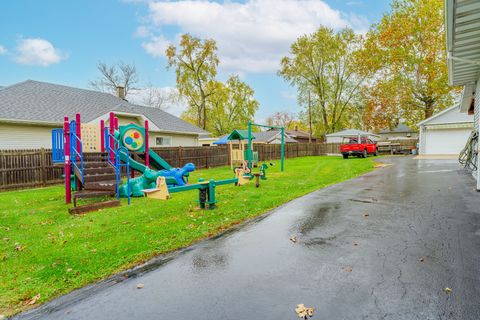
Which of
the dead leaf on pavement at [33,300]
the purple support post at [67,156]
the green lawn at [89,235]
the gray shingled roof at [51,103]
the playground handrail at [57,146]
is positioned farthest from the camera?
the gray shingled roof at [51,103]

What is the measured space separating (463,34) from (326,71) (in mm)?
38237

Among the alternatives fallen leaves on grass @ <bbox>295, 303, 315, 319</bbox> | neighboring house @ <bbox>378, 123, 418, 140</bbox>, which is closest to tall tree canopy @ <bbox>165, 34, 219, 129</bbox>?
neighboring house @ <bbox>378, 123, 418, 140</bbox>

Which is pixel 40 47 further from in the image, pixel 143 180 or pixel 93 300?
pixel 93 300

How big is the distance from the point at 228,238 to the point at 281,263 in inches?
53.7

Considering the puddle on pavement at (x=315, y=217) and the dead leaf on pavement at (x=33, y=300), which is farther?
the puddle on pavement at (x=315, y=217)

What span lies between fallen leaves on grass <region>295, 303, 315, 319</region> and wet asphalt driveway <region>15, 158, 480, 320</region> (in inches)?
2.1

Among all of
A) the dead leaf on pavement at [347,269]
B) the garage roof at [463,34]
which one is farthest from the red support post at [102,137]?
the garage roof at [463,34]

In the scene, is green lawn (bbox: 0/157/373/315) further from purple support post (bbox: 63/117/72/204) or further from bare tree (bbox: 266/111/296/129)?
bare tree (bbox: 266/111/296/129)

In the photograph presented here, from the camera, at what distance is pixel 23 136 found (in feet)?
47.5

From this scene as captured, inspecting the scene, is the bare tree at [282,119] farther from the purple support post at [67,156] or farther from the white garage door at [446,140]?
the purple support post at [67,156]

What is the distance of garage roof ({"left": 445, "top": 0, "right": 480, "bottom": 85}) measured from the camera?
540 cm

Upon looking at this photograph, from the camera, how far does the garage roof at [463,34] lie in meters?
5.40

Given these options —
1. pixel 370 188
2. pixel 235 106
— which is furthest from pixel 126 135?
pixel 235 106

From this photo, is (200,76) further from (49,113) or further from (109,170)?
(109,170)
